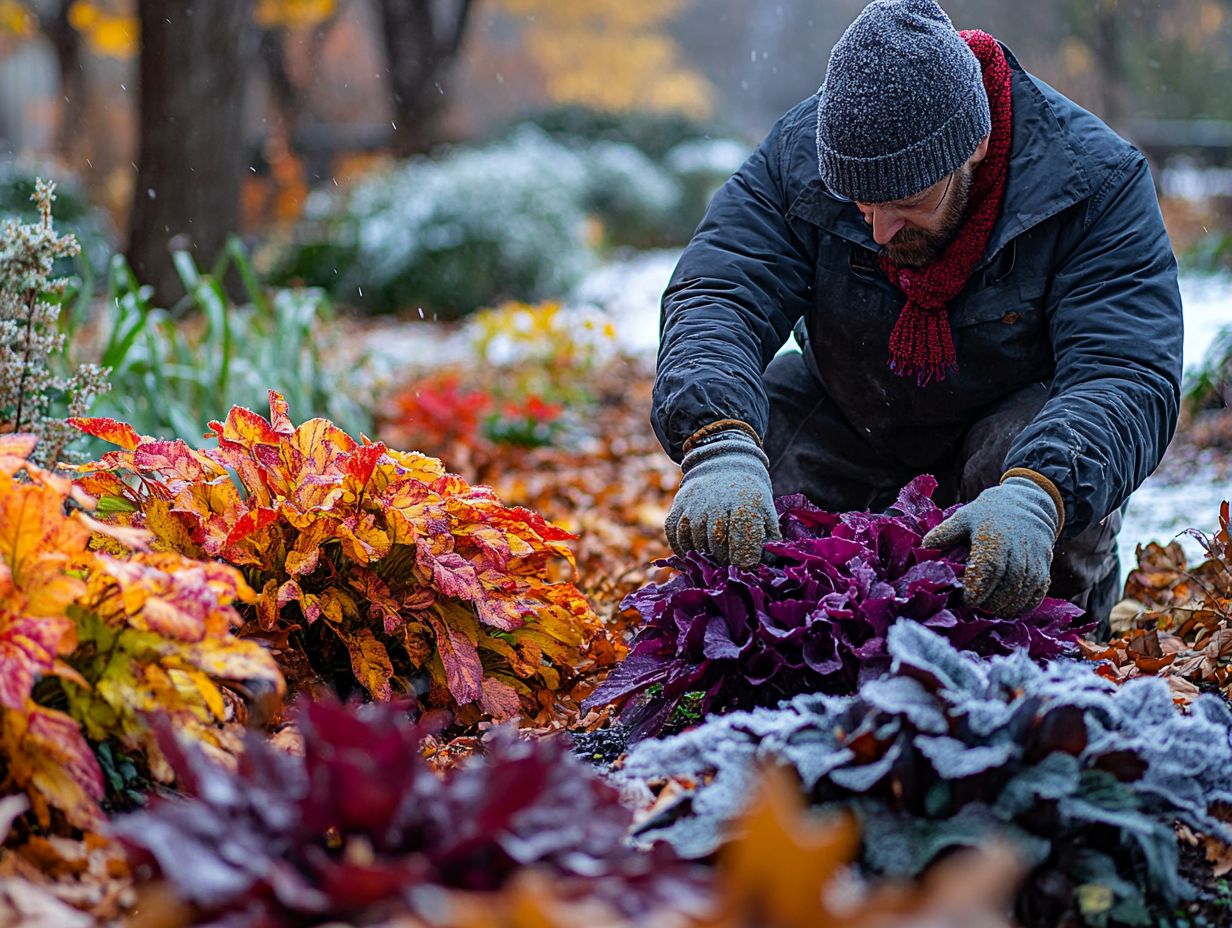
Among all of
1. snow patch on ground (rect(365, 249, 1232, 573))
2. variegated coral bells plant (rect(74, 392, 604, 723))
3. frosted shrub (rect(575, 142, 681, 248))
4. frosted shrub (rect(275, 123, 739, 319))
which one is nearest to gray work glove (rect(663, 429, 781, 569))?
variegated coral bells plant (rect(74, 392, 604, 723))

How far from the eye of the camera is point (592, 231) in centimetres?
1216

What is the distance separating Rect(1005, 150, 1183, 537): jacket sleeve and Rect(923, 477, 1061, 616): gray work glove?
77 millimetres

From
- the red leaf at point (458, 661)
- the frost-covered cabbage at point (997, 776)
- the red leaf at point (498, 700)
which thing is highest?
the frost-covered cabbage at point (997, 776)

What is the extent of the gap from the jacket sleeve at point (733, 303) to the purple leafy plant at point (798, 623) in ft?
1.12

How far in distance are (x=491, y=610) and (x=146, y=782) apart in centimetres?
69

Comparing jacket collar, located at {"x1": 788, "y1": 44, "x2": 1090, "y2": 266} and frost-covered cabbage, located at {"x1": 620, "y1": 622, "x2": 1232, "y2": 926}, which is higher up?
jacket collar, located at {"x1": 788, "y1": 44, "x2": 1090, "y2": 266}

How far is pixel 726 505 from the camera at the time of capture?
227cm

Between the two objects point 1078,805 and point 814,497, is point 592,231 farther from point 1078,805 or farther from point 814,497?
point 1078,805

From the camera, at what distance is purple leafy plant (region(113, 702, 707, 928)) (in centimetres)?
117

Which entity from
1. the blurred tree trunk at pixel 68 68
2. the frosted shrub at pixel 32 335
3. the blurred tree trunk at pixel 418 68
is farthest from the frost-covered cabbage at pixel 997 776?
the blurred tree trunk at pixel 68 68

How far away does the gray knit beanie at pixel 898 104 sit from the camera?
2299 mm

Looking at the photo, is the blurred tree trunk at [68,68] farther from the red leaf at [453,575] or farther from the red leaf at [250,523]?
the red leaf at [453,575]

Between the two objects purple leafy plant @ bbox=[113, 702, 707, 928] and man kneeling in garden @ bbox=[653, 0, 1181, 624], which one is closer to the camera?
purple leafy plant @ bbox=[113, 702, 707, 928]

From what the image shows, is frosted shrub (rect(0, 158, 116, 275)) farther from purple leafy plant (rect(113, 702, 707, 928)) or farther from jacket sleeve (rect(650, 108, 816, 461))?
purple leafy plant (rect(113, 702, 707, 928))
